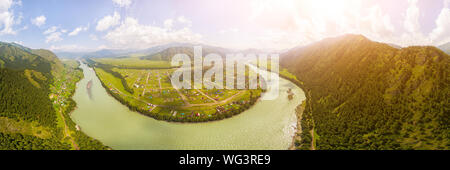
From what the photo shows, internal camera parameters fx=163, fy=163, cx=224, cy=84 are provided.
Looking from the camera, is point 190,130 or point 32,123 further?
point 190,130

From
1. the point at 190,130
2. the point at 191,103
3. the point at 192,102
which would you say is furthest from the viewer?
the point at 192,102

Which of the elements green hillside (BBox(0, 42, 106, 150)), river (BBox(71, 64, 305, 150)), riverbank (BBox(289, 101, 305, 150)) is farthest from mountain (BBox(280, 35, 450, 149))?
green hillside (BBox(0, 42, 106, 150))

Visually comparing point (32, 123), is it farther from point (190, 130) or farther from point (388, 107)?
point (388, 107)

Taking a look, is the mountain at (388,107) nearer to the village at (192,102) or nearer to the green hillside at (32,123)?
the village at (192,102)

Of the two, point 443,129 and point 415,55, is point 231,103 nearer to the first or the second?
point 443,129

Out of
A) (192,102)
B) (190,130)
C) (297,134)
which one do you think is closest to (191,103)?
(192,102)

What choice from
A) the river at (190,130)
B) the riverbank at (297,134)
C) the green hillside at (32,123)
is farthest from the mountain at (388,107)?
the green hillside at (32,123)

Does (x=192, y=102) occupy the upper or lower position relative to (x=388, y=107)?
lower
